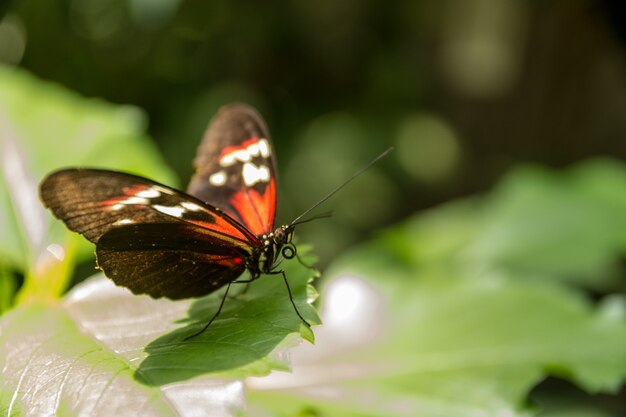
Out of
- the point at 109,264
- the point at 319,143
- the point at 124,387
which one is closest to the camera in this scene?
the point at 124,387

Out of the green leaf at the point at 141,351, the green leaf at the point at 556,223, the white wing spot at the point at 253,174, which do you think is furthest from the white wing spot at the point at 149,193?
the green leaf at the point at 556,223

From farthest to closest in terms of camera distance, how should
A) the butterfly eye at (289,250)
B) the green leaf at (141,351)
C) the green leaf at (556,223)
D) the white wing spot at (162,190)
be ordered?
the green leaf at (556,223) → the butterfly eye at (289,250) → the white wing spot at (162,190) → the green leaf at (141,351)

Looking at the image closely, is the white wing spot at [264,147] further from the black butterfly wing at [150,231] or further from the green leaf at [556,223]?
the green leaf at [556,223]

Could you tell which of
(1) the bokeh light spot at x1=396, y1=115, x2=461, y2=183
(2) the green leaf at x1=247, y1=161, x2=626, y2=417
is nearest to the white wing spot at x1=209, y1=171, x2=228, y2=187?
(2) the green leaf at x1=247, y1=161, x2=626, y2=417

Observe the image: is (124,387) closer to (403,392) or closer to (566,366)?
(403,392)

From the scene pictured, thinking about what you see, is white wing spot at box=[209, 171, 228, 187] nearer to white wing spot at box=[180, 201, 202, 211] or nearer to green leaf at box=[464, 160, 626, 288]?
white wing spot at box=[180, 201, 202, 211]

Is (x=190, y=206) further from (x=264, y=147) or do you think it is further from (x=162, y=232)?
(x=264, y=147)

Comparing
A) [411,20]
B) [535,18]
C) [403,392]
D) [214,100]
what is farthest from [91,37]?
[403,392]

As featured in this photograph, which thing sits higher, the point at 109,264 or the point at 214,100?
the point at 214,100
